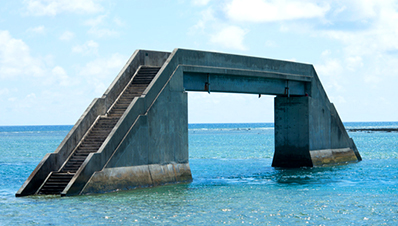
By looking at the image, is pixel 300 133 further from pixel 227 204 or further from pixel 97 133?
pixel 227 204

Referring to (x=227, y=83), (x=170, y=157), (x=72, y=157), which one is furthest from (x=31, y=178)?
(x=227, y=83)

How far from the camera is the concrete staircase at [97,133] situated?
24172 mm

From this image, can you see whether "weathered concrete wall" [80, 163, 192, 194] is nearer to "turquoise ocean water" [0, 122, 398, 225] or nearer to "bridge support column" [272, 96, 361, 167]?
"turquoise ocean water" [0, 122, 398, 225]

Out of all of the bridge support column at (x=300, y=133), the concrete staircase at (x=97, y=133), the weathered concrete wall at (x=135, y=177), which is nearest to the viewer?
the weathered concrete wall at (x=135, y=177)

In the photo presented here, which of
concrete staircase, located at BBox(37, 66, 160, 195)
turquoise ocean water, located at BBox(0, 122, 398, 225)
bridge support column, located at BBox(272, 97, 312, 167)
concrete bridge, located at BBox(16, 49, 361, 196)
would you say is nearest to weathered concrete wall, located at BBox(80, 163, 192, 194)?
concrete bridge, located at BBox(16, 49, 361, 196)

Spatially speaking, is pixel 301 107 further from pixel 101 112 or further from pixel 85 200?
pixel 85 200

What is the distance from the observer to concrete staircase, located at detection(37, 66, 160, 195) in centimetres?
2417

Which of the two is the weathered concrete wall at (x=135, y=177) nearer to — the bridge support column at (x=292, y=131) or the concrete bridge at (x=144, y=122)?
the concrete bridge at (x=144, y=122)

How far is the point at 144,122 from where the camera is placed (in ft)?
86.8

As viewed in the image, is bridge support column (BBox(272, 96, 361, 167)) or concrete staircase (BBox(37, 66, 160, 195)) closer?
concrete staircase (BBox(37, 66, 160, 195))

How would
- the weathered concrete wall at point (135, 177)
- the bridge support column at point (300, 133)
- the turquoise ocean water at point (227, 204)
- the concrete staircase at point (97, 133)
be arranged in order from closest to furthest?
the turquoise ocean water at point (227, 204)
the weathered concrete wall at point (135, 177)
the concrete staircase at point (97, 133)
the bridge support column at point (300, 133)

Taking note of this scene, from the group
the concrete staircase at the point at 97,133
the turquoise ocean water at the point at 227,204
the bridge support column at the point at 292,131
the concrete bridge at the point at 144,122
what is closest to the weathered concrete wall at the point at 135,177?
the concrete bridge at the point at 144,122

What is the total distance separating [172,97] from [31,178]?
26.4ft

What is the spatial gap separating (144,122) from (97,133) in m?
2.30
